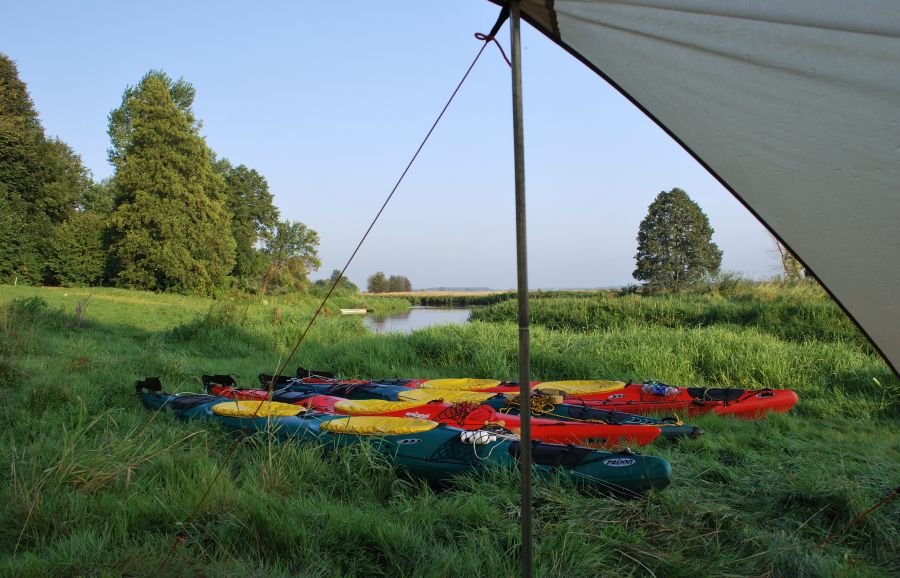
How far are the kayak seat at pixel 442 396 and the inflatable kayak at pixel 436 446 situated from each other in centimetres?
100

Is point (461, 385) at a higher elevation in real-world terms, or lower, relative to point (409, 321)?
higher

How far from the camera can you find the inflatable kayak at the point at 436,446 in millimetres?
2893

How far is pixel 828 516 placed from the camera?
2.68 metres

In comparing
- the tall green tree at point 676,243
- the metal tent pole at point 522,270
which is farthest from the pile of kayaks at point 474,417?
the tall green tree at point 676,243

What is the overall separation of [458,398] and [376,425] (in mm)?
1464

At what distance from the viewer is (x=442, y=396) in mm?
5105

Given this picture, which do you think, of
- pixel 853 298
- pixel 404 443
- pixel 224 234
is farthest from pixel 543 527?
pixel 224 234

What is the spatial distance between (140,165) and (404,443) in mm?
26151

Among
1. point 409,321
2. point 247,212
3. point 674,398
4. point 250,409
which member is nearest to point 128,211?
point 247,212

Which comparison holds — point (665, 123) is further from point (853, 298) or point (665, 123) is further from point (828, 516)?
point (828, 516)

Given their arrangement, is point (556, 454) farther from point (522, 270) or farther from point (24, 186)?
point (24, 186)

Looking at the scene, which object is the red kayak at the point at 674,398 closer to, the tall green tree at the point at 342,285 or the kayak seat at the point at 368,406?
the kayak seat at the point at 368,406

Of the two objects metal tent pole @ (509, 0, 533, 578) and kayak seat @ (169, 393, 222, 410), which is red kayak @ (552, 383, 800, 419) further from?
metal tent pole @ (509, 0, 533, 578)

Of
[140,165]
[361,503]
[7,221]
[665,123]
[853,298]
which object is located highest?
[140,165]
